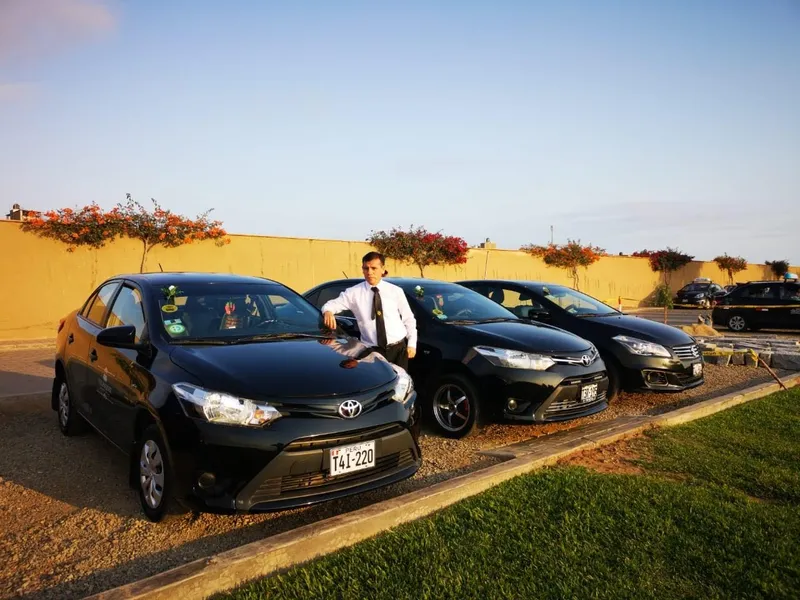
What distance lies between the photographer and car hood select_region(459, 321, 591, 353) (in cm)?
571

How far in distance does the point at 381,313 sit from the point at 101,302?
8.05ft

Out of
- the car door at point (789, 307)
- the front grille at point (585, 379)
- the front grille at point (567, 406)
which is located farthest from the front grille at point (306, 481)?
the car door at point (789, 307)

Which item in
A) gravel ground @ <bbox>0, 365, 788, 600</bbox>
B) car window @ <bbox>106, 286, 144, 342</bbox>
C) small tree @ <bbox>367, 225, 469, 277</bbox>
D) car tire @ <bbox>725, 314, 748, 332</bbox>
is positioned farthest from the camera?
small tree @ <bbox>367, 225, 469, 277</bbox>

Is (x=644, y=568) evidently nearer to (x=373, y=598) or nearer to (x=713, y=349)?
(x=373, y=598)

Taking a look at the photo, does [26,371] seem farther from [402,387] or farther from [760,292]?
[760,292]

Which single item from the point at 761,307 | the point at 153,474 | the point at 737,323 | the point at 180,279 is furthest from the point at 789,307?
the point at 153,474

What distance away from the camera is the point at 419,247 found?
2233cm

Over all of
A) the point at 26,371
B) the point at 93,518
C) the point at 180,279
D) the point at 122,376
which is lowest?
the point at 93,518

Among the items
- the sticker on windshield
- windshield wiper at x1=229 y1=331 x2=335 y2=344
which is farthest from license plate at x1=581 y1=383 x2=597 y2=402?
the sticker on windshield

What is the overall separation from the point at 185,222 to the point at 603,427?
14080 mm

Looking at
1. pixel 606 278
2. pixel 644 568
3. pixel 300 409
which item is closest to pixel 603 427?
pixel 644 568

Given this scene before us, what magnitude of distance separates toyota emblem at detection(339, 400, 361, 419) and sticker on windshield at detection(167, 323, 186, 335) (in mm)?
1405

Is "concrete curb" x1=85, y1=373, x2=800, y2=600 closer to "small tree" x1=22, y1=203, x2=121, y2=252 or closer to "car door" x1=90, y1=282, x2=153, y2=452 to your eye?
"car door" x1=90, y1=282, x2=153, y2=452

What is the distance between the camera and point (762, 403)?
7133 millimetres
